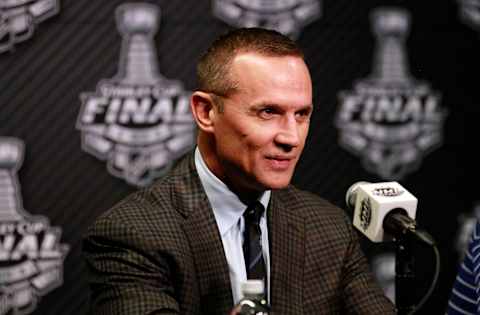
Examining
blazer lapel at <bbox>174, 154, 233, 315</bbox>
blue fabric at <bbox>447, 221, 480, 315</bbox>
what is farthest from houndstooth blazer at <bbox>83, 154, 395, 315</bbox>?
blue fabric at <bbox>447, 221, 480, 315</bbox>

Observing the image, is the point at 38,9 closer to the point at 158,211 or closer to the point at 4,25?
the point at 4,25

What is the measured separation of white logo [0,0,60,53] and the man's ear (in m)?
0.88

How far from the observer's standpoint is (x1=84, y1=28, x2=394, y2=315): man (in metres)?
1.41

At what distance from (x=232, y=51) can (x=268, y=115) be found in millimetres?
152

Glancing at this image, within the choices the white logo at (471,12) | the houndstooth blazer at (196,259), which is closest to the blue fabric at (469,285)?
the houndstooth blazer at (196,259)

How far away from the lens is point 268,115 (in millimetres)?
1425

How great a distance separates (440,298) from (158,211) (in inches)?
62.5

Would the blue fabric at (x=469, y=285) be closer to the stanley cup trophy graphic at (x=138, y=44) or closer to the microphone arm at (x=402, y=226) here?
the microphone arm at (x=402, y=226)

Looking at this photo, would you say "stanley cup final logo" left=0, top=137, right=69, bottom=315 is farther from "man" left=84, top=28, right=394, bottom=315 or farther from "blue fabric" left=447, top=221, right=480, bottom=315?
"blue fabric" left=447, top=221, right=480, bottom=315

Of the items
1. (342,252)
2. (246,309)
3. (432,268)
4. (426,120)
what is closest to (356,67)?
(426,120)

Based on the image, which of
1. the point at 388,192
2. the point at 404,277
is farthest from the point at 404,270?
the point at 388,192

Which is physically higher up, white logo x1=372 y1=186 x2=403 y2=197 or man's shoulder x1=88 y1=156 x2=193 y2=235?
white logo x1=372 y1=186 x2=403 y2=197

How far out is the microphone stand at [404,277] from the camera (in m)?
1.17

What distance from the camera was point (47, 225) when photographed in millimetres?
2242
